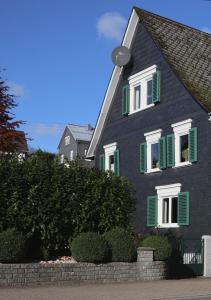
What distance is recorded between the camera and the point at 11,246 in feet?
48.6

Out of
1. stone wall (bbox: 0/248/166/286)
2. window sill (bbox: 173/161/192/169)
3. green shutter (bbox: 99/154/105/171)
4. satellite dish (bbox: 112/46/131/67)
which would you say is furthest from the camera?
green shutter (bbox: 99/154/105/171)

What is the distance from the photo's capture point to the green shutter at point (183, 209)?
2291cm

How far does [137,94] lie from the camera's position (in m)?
27.9

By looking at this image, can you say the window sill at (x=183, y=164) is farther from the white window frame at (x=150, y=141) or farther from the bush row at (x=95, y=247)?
the bush row at (x=95, y=247)

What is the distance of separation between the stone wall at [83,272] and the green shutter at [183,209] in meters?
5.75

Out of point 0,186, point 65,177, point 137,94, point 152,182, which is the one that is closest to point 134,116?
point 137,94

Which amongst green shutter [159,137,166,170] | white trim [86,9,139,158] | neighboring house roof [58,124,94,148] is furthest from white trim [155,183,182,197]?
neighboring house roof [58,124,94,148]

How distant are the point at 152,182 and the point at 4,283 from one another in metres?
12.5

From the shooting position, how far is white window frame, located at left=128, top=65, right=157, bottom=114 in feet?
86.9

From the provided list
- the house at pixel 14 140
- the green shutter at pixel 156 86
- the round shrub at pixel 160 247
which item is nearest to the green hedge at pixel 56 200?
the round shrub at pixel 160 247

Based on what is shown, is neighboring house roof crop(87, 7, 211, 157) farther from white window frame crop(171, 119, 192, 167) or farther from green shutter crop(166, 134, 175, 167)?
green shutter crop(166, 134, 175, 167)

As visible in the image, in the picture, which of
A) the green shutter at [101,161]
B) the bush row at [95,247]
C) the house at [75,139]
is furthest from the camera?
the house at [75,139]

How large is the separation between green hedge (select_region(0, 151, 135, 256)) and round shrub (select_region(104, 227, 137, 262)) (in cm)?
96

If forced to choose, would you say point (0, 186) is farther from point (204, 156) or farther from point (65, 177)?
point (204, 156)
